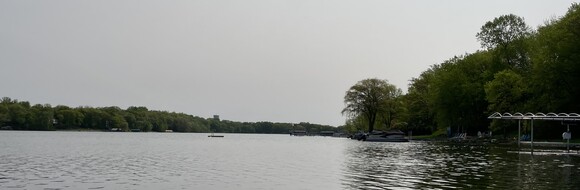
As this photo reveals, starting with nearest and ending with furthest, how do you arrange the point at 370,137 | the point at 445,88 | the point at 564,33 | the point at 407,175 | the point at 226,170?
1. the point at 407,175
2. the point at 226,170
3. the point at 564,33
4. the point at 445,88
5. the point at 370,137

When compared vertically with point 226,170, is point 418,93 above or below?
above

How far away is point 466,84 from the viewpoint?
3836 inches

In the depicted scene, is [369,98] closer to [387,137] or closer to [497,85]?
[387,137]

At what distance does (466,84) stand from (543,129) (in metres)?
21.6

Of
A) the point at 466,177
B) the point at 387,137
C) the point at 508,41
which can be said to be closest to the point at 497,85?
the point at 508,41

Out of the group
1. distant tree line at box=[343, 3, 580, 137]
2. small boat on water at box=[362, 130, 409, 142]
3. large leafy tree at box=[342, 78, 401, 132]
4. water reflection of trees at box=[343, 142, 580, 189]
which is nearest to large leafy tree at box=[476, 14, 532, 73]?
distant tree line at box=[343, 3, 580, 137]

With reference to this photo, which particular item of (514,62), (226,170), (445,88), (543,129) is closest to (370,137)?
(445,88)

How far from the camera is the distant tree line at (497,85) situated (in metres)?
69.7

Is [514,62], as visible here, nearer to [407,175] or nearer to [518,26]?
[518,26]

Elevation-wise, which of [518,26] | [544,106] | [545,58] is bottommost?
[544,106]

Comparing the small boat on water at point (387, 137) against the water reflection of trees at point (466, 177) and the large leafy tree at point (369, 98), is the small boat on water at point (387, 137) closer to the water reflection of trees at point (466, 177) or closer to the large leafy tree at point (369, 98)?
the large leafy tree at point (369, 98)

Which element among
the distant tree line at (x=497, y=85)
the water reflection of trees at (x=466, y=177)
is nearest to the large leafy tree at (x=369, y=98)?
the distant tree line at (x=497, y=85)

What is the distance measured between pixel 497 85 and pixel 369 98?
5567 centimetres

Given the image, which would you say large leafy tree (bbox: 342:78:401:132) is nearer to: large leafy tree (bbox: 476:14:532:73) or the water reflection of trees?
large leafy tree (bbox: 476:14:532:73)
